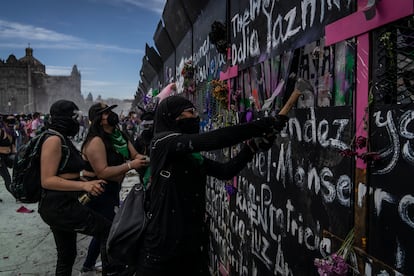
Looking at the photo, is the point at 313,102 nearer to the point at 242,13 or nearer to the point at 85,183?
the point at 242,13

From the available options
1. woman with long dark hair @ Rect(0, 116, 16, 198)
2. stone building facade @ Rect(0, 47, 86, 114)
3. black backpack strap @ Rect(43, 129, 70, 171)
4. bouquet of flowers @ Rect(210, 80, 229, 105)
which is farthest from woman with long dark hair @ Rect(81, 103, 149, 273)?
stone building facade @ Rect(0, 47, 86, 114)

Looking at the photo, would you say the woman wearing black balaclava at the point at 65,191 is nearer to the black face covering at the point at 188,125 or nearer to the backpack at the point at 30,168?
the backpack at the point at 30,168

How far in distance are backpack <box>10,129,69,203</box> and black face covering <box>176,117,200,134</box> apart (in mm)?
1511

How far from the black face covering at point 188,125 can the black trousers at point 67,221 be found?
1599 mm

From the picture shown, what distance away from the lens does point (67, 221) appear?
3379mm

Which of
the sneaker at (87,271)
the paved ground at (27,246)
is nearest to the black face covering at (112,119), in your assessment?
the sneaker at (87,271)

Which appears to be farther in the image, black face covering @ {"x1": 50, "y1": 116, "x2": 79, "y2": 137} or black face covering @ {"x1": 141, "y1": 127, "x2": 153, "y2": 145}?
black face covering @ {"x1": 141, "y1": 127, "x2": 153, "y2": 145}

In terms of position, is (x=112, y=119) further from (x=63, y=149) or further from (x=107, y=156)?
(x=63, y=149)

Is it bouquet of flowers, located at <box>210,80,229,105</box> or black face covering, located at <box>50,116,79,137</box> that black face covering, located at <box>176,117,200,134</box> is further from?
bouquet of flowers, located at <box>210,80,229,105</box>

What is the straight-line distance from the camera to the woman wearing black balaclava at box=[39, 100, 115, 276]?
10.8ft

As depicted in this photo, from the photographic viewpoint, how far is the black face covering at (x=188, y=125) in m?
2.41

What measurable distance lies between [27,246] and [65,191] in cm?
295

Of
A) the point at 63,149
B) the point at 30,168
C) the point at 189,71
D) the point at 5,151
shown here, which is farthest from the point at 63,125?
the point at 5,151

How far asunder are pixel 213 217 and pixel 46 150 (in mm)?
2532
